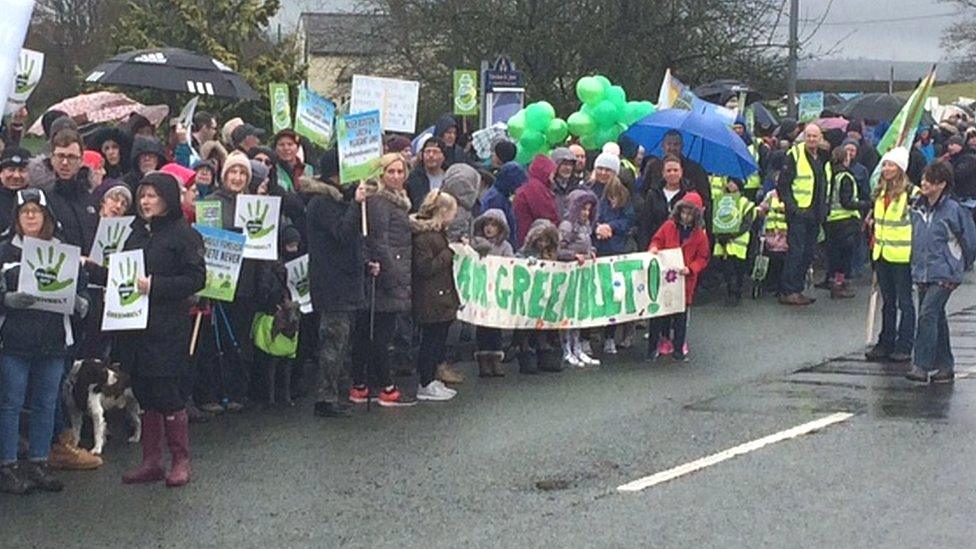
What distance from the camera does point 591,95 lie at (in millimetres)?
17375

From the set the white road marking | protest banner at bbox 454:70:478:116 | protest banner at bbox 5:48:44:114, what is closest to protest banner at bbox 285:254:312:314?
protest banner at bbox 5:48:44:114

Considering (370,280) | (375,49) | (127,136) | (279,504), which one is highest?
(375,49)

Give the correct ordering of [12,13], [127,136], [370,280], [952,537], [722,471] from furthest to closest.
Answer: [127,136], [370,280], [722,471], [952,537], [12,13]

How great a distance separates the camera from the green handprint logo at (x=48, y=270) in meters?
7.99

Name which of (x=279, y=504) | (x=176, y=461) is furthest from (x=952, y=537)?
(x=176, y=461)

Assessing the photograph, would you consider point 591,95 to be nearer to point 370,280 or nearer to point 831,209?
point 831,209

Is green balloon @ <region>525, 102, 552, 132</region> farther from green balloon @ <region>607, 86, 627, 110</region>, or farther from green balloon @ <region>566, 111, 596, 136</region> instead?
green balloon @ <region>607, 86, 627, 110</region>

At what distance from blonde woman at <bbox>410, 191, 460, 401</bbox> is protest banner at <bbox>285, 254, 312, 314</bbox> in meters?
0.80

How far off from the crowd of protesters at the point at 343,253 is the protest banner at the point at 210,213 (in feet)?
0.22

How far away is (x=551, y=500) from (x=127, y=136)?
562 cm

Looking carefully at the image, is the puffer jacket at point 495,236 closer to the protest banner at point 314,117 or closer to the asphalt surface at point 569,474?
the asphalt surface at point 569,474

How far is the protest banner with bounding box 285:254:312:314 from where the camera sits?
10.7 metres

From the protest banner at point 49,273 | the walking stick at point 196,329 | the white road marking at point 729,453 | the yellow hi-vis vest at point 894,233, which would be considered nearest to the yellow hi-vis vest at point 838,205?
the yellow hi-vis vest at point 894,233

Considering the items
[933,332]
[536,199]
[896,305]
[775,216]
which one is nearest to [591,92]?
[775,216]
